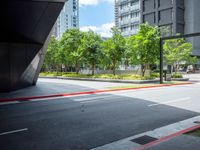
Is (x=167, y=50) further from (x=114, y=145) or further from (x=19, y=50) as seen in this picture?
(x=114, y=145)

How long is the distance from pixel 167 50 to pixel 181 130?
37.9 meters

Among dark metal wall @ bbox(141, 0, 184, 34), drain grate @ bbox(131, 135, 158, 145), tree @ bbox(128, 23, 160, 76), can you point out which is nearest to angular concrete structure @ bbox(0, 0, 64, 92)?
drain grate @ bbox(131, 135, 158, 145)

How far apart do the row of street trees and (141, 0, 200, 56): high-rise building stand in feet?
76.6

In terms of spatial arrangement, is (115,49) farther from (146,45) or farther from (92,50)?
(146,45)

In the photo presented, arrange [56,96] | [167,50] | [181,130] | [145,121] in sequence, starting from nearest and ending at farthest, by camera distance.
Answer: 1. [181,130]
2. [145,121]
3. [56,96]
4. [167,50]

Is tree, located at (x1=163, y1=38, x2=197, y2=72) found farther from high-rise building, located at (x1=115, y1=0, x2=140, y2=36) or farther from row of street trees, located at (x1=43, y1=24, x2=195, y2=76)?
high-rise building, located at (x1=115, y1=0, x2=140, y2=36)

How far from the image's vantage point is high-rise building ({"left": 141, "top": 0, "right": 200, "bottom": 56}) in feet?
226

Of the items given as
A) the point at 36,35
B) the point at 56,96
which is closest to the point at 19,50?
the point at 36,35

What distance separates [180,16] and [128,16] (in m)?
23.2

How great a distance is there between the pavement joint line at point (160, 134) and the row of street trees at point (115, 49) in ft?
76.8

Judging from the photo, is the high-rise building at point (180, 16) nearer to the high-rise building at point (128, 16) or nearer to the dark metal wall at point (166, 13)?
the dark metal wall at point (166, 13)

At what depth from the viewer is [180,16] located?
7012 centimetres

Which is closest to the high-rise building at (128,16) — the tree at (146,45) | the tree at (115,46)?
the tree at (115,46)

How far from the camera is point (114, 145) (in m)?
5.85
